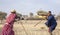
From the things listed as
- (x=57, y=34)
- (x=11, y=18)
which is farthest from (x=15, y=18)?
(x=57, y=34)

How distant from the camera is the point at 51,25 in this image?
20.1 meters

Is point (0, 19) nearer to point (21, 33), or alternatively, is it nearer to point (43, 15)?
point (21, 33)

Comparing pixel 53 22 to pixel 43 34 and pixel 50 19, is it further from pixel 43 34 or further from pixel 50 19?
pixel 43 34

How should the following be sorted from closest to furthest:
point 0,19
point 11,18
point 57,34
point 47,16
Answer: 1. point 11,18
2. point 47,16
3. point 57,34
4. point 0,19

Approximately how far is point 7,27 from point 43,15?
4.62 m

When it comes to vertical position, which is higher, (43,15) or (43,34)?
(43,15)

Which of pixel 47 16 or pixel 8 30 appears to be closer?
pixel 8 30

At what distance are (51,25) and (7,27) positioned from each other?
4803 millimetres

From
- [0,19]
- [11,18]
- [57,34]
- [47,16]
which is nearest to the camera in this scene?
[11,18]

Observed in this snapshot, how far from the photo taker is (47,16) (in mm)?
19594

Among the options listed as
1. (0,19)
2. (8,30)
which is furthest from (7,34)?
(0,19)

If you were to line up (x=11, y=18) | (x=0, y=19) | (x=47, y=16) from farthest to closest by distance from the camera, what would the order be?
(x=0, y=19)
(x=47, y=16)
(x=11, y=18)

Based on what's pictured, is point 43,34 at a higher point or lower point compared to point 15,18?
lower

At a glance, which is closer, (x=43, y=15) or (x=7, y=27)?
(x=7, y=27)
